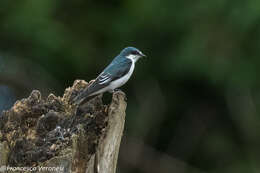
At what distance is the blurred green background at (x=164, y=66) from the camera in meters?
11.3

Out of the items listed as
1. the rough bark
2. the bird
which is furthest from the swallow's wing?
the rough bark

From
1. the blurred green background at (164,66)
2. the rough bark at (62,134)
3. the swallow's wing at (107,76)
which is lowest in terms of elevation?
the rough bark at (62,134)

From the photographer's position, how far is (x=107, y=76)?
773cm

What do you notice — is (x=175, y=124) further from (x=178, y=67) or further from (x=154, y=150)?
(x=178, y=67)

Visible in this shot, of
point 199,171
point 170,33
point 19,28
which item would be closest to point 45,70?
point 19,28

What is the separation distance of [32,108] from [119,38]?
19.7 feet

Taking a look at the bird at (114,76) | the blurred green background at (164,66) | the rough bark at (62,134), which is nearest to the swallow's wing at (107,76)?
the bird at (114,76)

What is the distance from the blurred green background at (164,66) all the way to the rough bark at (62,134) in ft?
17.3

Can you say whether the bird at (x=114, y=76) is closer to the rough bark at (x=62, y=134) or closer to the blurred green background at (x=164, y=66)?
the rough bark at (x=62, y=134)

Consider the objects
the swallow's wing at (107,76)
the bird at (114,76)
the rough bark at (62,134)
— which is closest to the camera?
the rough bark at (62,134)

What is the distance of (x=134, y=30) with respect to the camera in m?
11.9

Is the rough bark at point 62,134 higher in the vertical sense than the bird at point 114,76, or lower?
lower

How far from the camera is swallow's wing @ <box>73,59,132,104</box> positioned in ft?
21.5

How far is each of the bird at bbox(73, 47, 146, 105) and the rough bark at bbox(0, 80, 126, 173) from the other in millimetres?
455
